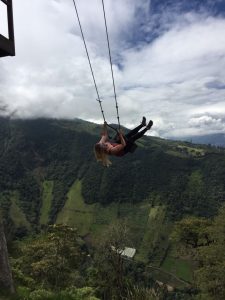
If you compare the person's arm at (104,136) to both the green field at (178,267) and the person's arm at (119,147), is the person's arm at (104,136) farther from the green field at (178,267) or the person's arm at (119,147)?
the green field at (178,267)

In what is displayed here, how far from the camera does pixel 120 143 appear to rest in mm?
12914

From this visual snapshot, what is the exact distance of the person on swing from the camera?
41.1 ft

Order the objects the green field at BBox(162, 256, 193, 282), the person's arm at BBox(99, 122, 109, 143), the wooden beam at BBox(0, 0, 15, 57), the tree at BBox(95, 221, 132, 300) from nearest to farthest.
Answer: the wooden beam at BBox(0, 0, 15, 57), the person's arm at BBox(99, 122, 109, 143), the tree at BBox(95, 221, 132, 300), the green field at BBox(162, 256, 193, 282)

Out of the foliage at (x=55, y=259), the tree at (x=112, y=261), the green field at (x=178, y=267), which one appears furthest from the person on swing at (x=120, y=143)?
the green field at (x=178, y=267)

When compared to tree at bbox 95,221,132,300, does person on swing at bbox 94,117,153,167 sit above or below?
above

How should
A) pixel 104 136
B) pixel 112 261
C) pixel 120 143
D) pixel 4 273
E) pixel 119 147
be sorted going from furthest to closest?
pixel 112 261, pixel 104 136, pixel 120 143, pixel 119 147, pixel 4 273

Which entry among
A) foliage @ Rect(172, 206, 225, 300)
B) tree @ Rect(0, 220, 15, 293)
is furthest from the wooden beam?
foliage @ Rect(172, 206, 225, 300)

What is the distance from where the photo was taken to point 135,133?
12820mm

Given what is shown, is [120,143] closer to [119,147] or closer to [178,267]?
[119,147]

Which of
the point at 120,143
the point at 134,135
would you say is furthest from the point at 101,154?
the point at 134,135

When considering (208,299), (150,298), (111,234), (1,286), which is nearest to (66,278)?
(111,234)

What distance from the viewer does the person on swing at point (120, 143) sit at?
1252 cm

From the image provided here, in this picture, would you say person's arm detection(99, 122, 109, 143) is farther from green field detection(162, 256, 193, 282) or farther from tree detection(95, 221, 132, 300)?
green field detection(162, 256, 193, 282)

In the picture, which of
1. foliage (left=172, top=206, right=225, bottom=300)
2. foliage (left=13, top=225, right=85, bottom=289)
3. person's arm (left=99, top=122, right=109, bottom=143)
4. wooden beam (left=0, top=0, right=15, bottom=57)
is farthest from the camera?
foliage (left=13, top=225, right=85, bottom=289)
